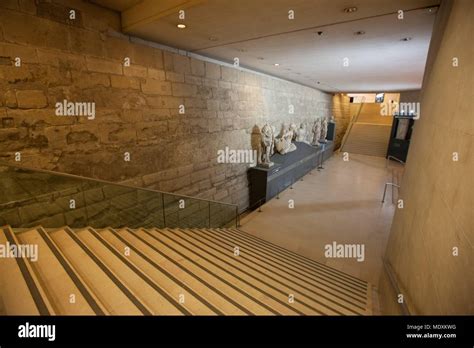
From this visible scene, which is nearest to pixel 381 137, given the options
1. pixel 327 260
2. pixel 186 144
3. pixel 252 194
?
pixel 252 194

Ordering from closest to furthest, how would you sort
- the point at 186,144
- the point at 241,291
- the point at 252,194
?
the point at 241,291 → the point at 186,144 → the point at 252,194

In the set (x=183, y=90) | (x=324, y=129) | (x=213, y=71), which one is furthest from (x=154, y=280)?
(x=324, y=129)

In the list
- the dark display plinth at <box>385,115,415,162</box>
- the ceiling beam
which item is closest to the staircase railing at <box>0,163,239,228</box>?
the ceiling beam

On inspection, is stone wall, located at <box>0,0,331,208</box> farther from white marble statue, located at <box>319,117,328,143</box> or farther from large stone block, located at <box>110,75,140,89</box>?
white marble statue, located at <box>319,117,328,143</box>

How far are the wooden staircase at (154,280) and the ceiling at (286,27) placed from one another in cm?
281

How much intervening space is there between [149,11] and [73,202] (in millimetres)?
2648

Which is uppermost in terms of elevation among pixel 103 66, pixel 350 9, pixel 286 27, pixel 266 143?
pixel 286 27

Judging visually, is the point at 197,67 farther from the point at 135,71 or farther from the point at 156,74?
the point at 135,71

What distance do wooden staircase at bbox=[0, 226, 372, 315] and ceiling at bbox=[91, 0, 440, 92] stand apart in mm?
2812

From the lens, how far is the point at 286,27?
312 centimetres

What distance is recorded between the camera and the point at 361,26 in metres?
2.96

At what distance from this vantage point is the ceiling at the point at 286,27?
250 centimetres

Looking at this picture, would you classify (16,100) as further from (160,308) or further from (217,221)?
(217,221)

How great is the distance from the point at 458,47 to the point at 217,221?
15.8ft
